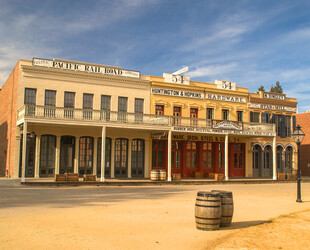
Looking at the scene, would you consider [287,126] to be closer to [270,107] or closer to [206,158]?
[270,107]

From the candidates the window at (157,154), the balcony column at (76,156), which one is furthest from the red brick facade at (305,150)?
the balcony column at (76,156)

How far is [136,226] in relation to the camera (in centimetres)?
830

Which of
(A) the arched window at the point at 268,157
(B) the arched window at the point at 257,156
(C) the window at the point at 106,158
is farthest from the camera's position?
(A) the arched window at the point at 268,157

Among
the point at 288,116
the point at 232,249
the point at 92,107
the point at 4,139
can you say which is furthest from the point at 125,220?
the point at 288,116

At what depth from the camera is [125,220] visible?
898cm

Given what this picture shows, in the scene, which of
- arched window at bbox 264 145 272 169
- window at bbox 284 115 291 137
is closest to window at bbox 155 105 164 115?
arched window at bbox 264 145 272 169

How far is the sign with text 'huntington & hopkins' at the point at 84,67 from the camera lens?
2156 centimetres

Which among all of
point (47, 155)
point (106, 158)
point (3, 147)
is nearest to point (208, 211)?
point (47, 155)

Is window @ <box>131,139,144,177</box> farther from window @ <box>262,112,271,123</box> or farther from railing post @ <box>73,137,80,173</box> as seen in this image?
window @ <box>262,112,271,123</box>

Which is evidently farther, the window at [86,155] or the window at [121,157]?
the window at [121,157]

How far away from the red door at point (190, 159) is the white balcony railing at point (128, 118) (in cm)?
235

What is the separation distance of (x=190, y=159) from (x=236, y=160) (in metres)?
4.47

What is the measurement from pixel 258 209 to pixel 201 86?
1670 cm

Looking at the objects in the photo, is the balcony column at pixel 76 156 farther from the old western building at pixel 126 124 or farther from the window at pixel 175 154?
the window at pixel 175 154
